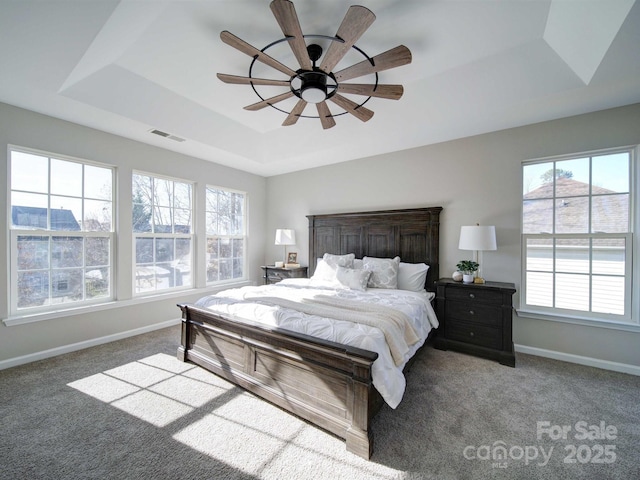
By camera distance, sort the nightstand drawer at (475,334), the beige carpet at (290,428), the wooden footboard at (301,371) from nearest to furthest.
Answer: the beige carpet at (290,428), the wooden footboard at (301,371), the nightstand drawer at (475,334)

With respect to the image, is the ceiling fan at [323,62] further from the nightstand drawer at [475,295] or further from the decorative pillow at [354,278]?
the nightstand drawer at [475,295]

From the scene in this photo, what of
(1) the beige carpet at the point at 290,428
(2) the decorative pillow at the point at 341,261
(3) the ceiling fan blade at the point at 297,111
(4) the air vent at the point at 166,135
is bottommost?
(1) the beige carpet at the point at 290,428

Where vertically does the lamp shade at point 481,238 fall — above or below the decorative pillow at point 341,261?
above

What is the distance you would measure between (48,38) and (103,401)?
2845 mm

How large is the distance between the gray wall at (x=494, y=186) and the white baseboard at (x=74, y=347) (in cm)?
334

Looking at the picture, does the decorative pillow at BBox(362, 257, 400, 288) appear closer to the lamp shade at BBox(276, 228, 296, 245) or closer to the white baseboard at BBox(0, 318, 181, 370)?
the lamp shade at BBox(276, 228, 296, 245)

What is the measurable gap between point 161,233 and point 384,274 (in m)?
3.28

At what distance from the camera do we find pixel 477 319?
122 inches

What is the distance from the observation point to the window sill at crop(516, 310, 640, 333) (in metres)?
2.72

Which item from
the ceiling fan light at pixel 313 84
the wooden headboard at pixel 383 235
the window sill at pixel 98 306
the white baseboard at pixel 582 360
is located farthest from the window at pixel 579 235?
the window sill at pixel 98 306

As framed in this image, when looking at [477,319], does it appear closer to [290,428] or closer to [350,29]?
[290,428]

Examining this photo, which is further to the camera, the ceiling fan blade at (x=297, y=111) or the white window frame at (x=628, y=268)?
the white window frame at (x=628, y=268)

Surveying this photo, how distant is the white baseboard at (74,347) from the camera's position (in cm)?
275

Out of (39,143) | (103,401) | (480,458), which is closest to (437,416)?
(480,458)
